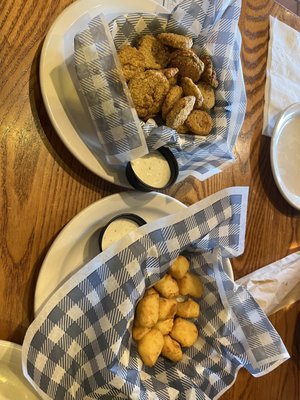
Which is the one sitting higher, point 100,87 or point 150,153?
point 100,87

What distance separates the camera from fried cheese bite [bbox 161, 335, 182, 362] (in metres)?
0.90

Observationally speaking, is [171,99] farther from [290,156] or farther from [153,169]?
[290,156]

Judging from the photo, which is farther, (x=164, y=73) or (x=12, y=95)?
(x=164, y=73)

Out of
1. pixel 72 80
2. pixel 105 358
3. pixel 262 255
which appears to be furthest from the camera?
pixel 262 255

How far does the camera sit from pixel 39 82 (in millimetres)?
875

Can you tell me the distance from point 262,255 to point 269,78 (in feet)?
1.69

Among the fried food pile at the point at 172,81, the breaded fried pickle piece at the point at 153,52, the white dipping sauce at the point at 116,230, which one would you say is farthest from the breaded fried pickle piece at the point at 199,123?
the white dipping sauce at the point at 116,230

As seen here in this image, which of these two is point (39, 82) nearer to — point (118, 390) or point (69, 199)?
point (69, 199)

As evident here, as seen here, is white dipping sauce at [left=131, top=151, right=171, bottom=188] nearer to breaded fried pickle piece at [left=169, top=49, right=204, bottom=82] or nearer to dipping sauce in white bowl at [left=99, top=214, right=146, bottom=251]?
dipping sauce in white bowl at [left=99, top=214, right=146, bottom=251]

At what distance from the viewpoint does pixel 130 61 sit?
0.93 metres

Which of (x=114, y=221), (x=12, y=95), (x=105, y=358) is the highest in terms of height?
(x=12, y=95)

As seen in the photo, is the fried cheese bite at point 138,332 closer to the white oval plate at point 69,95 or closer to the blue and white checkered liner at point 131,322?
the blue and white checkered liner at point 131,322

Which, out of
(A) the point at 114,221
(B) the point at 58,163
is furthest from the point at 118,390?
(B) the point at 58,163

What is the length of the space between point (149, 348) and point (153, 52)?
1.97ft
